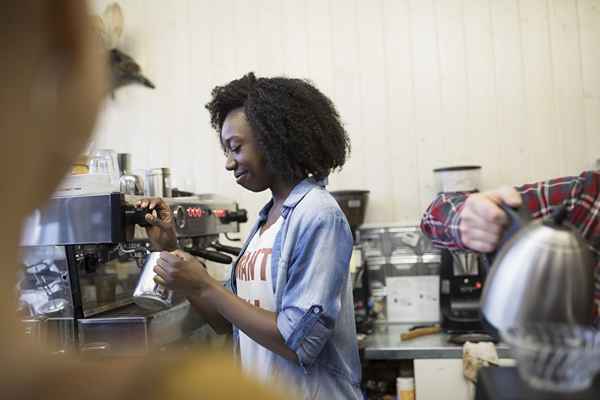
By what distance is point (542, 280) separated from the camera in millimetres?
571

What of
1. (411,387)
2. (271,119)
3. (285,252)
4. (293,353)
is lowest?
(411,387)

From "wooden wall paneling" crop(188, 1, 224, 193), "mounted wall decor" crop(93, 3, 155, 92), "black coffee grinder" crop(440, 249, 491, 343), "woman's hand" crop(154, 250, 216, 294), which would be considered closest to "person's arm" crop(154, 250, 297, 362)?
"woman's hand" crop(154, 250, 216, 294)

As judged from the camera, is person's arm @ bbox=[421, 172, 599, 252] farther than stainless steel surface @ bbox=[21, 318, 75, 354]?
No

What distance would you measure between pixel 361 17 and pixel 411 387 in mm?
1757

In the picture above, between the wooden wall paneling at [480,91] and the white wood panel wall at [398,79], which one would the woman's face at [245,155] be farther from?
the wooden wall paneling at [480,91]

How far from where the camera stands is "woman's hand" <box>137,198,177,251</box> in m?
1.46

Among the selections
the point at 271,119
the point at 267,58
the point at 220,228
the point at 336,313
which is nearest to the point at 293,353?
the point at 336,313

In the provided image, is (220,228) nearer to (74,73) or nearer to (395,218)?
(395,218)

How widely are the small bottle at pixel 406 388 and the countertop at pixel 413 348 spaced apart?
0.11m

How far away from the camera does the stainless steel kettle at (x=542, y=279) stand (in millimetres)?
Result: 567

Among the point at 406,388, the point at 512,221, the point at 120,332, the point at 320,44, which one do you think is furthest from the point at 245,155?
the point at 320,44

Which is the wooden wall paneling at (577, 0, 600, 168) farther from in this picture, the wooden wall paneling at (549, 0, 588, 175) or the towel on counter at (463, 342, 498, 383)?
the towel on counter at (463, 342, 498, 383)

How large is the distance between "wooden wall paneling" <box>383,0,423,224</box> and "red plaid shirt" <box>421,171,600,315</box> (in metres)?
1.59

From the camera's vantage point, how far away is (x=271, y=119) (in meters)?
1.36
